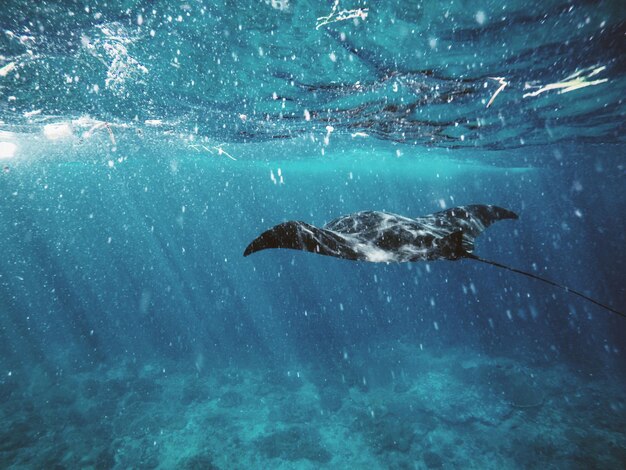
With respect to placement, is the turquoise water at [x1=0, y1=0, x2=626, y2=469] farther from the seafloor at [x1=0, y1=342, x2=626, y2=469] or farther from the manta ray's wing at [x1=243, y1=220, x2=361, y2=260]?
the manta ray's wing at [x1=243, y1=220, x2=361, y2=260]

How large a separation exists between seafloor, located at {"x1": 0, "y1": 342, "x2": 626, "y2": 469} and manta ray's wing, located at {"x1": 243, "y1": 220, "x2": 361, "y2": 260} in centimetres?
1240

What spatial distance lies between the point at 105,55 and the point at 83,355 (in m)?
24.7

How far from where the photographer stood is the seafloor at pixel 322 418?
1225cm

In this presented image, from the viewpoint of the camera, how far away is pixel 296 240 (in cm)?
325

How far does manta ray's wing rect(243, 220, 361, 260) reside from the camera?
3.21m

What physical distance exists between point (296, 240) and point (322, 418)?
49.5ft

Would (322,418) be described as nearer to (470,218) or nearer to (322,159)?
(470,218)

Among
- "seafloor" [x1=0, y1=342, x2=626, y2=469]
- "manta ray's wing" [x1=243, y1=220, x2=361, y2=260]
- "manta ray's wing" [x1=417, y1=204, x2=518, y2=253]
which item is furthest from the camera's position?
"seafloor" [x1=0, y1=342, x2=626, y2=469]

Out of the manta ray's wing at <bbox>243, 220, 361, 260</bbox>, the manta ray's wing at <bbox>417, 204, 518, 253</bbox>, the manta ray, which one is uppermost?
the manta ray's wing at <bbox>243, 220, 361, 260</bbox>

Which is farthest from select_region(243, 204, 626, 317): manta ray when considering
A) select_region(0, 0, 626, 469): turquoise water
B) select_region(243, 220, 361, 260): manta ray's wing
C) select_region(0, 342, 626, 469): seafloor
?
select_region(0, 342, 626, 469): seafloor

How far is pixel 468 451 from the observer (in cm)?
1244

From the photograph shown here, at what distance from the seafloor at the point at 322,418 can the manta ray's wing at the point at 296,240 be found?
488 inches

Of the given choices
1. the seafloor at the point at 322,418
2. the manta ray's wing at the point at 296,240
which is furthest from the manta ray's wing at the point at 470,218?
the seafloor at the point at 322,418

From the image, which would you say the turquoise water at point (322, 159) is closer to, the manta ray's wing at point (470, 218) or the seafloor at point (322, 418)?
the seafloor at point (322, 418)
